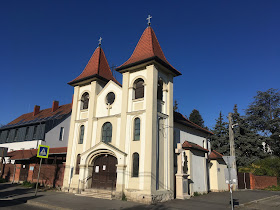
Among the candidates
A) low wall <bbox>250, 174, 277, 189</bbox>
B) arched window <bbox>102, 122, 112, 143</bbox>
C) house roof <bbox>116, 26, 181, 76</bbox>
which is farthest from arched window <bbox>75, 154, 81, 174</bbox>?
low wall <bbox>250, 174, 277, 189</bbox>

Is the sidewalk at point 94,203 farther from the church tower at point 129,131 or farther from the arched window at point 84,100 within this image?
the arched window at point 84,100

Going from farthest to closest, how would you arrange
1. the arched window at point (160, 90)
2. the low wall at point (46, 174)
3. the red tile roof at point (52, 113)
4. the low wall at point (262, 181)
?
the red tile roof at point (52, 113)
the low wall at point (262, 181)
the low wall at point (46, 174)
the arched window at point (160, 90)

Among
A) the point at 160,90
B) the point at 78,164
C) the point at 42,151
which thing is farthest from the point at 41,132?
the point at 160,90

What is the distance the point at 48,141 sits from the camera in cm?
2803

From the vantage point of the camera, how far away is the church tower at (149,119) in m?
14.5

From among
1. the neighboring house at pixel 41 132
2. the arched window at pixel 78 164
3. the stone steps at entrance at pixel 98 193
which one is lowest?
the stone steps at entrance at pixel 98 193

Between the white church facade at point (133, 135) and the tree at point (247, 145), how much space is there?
626 inches

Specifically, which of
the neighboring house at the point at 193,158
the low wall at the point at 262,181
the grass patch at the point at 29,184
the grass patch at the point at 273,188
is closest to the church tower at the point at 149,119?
the neighboring house at the point at 193,158

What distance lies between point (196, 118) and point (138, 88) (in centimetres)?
4735

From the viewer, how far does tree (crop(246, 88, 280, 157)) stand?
120 feet

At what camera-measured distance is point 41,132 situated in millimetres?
27953

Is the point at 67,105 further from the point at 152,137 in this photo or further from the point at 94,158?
the point at 152,137

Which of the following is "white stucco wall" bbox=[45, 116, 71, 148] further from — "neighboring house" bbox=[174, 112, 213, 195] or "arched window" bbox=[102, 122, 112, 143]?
"neighboring house" bbox=[174, 112, 213, 195]

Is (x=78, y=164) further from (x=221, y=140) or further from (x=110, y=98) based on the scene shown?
(x=221, y=140)
